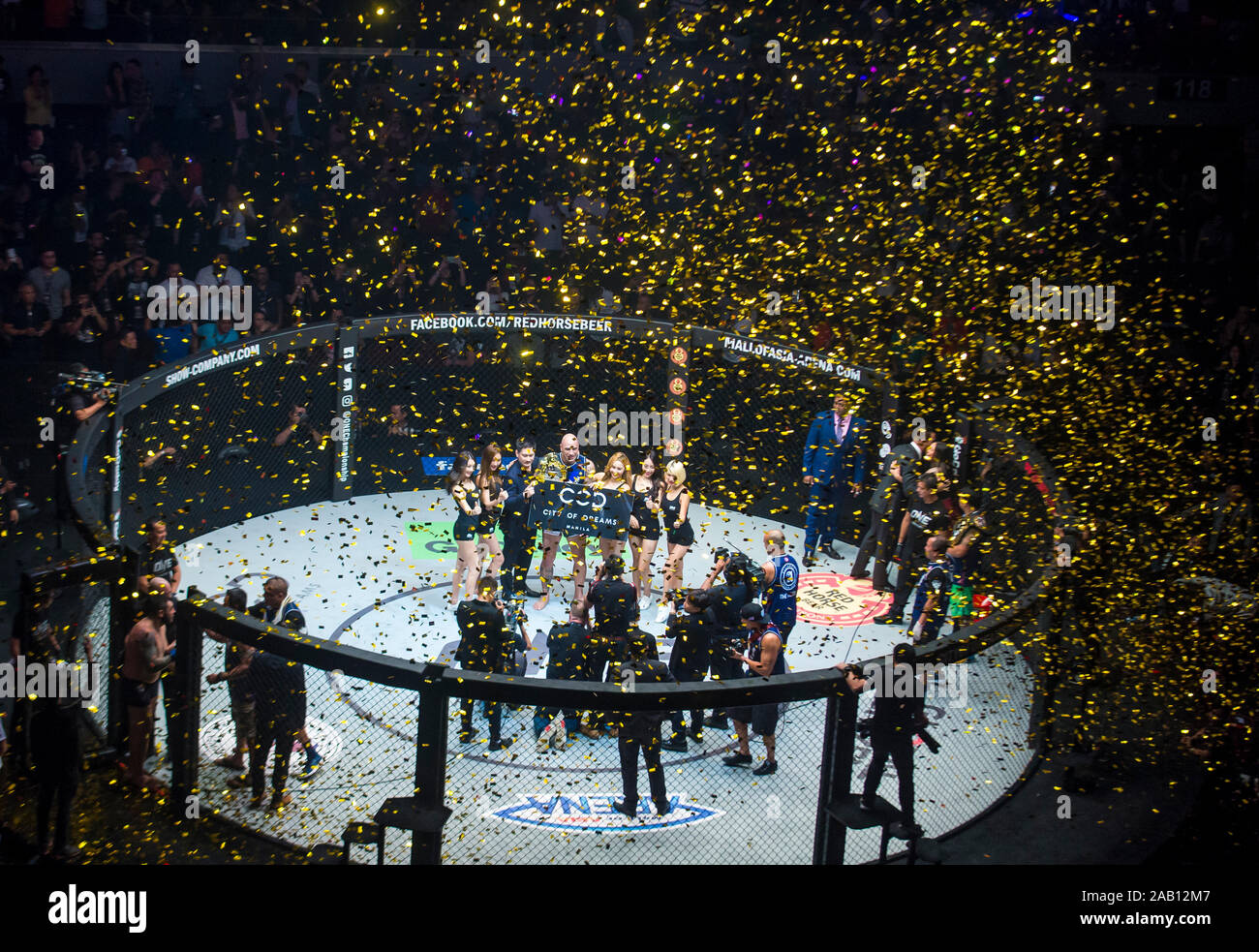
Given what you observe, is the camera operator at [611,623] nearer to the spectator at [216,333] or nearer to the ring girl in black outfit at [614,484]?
the ring girl in black outfit at [614,484]

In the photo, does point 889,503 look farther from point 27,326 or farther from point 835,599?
point 27,326

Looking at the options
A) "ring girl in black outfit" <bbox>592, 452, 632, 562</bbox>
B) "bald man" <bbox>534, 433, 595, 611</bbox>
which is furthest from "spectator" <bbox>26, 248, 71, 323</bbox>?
"ring girl in black outfit" <bbox>592, 452, 632, 562</bbox>

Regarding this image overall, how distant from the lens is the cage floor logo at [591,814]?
792 centimetres

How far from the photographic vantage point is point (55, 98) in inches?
665

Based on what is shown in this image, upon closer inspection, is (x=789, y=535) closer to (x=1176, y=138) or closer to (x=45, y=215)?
(x=1176, y=138)

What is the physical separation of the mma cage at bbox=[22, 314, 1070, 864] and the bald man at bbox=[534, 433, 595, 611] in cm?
209

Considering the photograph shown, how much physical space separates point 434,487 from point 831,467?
4.56 metres

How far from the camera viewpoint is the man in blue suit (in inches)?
507

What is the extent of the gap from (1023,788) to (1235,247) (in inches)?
434

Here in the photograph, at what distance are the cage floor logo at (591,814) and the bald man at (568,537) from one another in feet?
11.6

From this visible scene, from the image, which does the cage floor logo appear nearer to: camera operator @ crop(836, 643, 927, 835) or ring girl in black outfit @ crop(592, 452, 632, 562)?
camera operator @ crop(836, 643, 927, 835)

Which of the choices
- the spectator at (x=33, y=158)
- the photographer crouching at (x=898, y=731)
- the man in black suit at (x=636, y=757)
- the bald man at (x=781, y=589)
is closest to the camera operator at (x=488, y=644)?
the man in black suit at (x=636, y=757)

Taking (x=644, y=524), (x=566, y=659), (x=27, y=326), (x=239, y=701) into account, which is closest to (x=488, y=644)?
(x=566, y=659)
